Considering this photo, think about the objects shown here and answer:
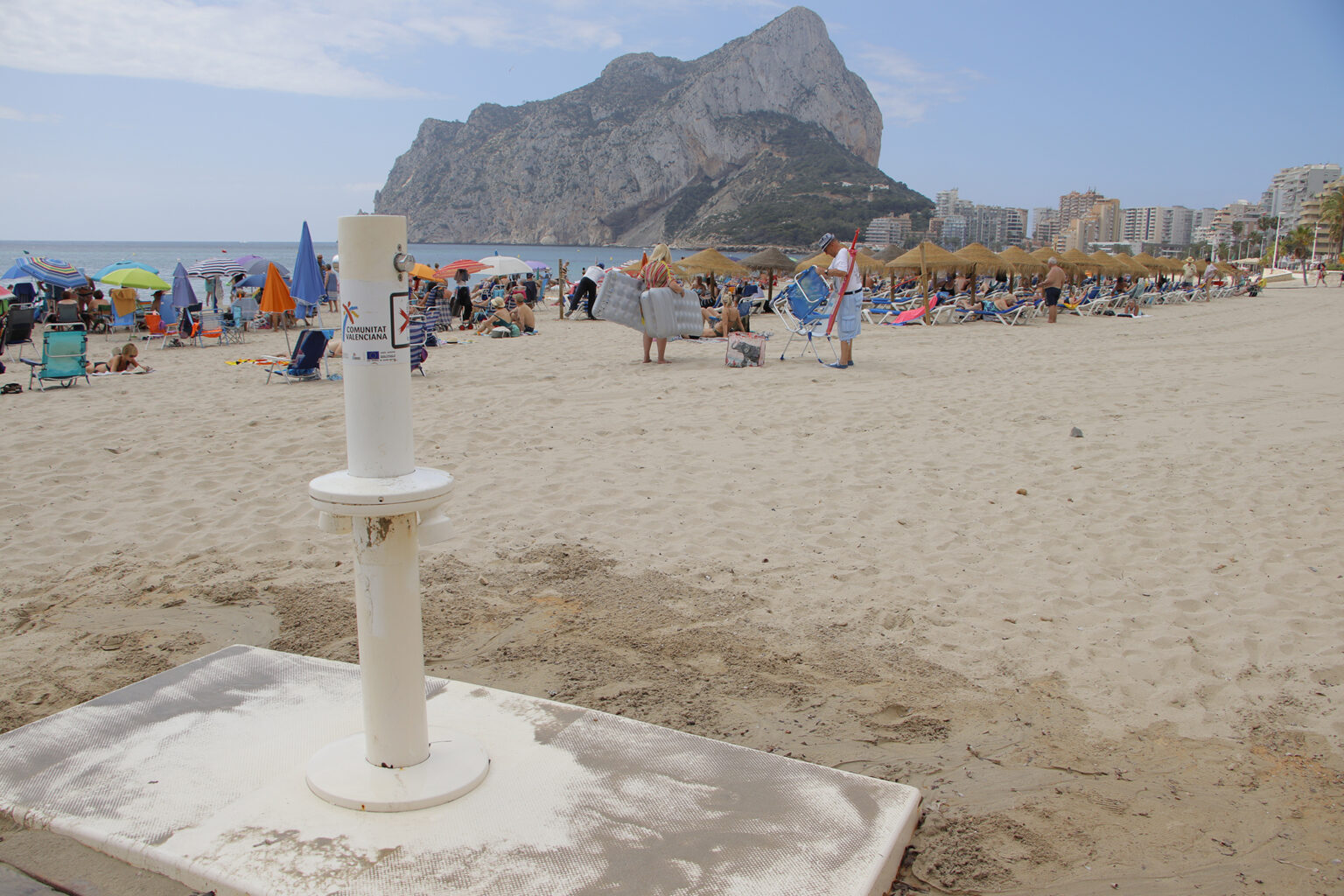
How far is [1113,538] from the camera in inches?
166

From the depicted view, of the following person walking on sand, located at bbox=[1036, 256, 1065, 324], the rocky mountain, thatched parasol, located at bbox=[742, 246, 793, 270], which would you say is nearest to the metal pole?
person walking on sand, located at bbox=[1036, 256, 1065, 324]

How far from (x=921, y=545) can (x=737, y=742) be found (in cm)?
194

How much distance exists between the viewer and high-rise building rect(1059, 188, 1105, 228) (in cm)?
16279

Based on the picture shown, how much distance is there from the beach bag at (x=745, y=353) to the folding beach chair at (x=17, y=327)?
9961 mm

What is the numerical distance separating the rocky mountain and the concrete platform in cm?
8429

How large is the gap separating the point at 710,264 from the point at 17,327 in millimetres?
14318

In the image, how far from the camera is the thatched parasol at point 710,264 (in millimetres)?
21359

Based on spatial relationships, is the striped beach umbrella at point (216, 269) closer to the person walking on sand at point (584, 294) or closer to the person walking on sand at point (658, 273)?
the person walking on sand at point (584, 294)

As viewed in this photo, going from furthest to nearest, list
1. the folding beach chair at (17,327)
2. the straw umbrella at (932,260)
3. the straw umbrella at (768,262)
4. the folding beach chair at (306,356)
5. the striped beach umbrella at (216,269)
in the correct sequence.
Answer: the straw umbrella at (768,262)
the straw umbrella at (932,260)
the striped beach umbrella at (216,269)
the folding beach chair at (17,327)
the folding beach chair at (306,356)

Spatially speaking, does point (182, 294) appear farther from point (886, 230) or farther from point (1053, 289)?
point (886, 230)

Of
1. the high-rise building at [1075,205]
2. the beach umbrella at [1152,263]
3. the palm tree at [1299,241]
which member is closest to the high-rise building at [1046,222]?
the high-rise building at [1075,205]

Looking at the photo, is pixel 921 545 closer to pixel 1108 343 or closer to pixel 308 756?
pixel 308 756

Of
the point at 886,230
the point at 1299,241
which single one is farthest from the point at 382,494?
the point at 1299,241

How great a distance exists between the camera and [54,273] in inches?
626
